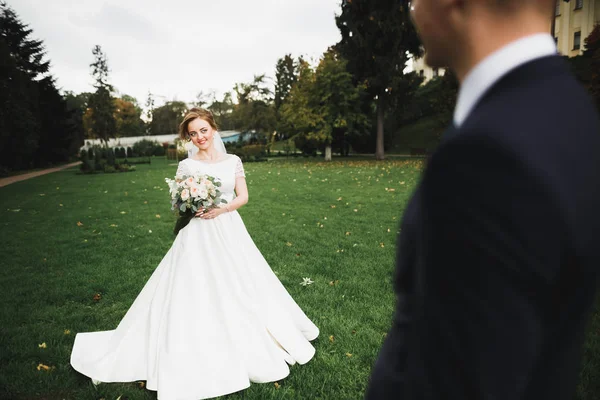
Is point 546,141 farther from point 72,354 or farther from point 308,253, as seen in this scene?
point 308,253

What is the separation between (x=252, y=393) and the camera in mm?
3482

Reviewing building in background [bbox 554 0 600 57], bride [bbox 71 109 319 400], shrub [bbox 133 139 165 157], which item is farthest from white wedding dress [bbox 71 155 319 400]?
shrub [bbox 133 139 165 157]

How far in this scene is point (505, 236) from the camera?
2.26 feet

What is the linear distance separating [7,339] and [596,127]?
19.3 ft

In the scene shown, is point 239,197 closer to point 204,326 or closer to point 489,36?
point 204,326

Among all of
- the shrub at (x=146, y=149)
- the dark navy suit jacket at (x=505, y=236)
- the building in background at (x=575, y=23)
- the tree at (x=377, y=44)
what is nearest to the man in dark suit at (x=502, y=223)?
the dark navy suit jacket at (x=505, y=236)

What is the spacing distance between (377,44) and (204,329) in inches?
1136

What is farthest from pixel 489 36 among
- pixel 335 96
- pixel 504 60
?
pixel 335 96

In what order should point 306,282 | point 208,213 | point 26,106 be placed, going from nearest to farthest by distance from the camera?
point 208,213 < point 306,282 < point 26,106

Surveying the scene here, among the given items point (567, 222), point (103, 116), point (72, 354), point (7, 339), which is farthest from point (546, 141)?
point (103, 116)

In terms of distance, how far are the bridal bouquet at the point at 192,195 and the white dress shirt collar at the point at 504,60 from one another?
3356 mm

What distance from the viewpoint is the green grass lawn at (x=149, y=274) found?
148 inches

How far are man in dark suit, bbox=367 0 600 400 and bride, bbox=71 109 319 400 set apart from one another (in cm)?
303

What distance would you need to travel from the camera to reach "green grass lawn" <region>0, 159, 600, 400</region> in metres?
3.75
